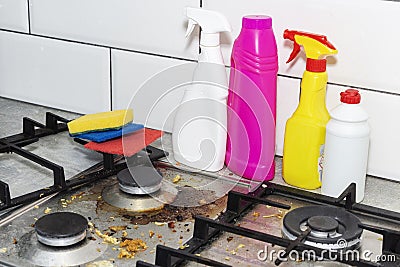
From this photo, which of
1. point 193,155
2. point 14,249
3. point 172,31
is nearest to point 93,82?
point 172,31

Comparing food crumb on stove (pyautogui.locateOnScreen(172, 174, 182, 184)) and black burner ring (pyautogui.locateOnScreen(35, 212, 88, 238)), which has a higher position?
black burner ring (pyautogui.locateOnScreen(35, 212, 88, 238))

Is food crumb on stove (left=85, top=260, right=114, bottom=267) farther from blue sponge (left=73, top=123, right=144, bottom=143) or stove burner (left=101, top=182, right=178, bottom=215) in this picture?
blue sponge (left=73, top=123, right=144, bottom=143)

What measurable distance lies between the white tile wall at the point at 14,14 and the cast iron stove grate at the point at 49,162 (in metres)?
0.25

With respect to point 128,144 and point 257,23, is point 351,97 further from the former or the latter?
point 128,144

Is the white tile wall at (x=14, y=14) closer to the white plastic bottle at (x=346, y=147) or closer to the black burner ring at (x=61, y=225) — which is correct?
the black burner ring at (x=61, y=225)

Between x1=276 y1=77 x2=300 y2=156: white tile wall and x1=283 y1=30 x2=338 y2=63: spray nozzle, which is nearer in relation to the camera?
x1=283 y1=30 x2=338 y2=63: spray nozzle

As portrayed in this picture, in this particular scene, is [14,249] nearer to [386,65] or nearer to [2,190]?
[2,190]

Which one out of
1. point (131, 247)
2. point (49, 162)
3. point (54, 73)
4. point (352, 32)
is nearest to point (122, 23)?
point (54, 73)

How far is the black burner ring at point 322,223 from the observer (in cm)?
93

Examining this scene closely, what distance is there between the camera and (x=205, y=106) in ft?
3.93

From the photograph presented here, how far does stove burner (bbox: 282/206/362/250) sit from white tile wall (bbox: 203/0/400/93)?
267mm

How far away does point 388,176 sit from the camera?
1.20 metres

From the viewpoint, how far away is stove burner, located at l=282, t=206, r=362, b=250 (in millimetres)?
928

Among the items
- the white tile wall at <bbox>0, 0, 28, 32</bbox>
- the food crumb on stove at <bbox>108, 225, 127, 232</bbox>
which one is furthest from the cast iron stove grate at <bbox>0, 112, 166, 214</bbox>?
the white tile wall at <bbox>0, 0, 28, 32</bbox>
